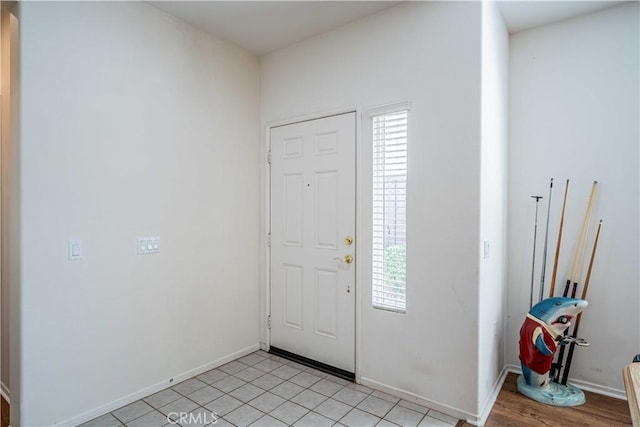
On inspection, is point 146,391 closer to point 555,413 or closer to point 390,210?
point 390,210

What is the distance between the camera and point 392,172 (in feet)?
8.42

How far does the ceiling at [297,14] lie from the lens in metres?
2.51

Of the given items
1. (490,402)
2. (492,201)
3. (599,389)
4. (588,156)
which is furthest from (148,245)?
(599,389)

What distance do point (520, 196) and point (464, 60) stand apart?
131 cm

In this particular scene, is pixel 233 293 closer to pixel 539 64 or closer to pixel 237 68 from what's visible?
pixel 237 68

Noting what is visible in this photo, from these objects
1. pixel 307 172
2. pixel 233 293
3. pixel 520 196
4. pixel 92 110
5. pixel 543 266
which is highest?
pixel 92 110

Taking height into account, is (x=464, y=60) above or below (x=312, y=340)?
above

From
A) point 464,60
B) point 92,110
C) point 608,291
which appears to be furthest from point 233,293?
point 608,291

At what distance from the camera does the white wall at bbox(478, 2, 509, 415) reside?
2.24m

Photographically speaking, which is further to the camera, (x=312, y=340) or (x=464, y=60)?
(x=312, y=340)

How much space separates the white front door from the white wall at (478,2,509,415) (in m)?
0.95

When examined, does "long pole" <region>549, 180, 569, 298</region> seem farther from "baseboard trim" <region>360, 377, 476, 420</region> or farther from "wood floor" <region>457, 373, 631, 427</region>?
"baseboard trim" <region>360, 377, 476, 420</region>

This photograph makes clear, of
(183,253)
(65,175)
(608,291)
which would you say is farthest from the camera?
(183,253)

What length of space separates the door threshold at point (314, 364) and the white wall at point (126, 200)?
1.05 ft
